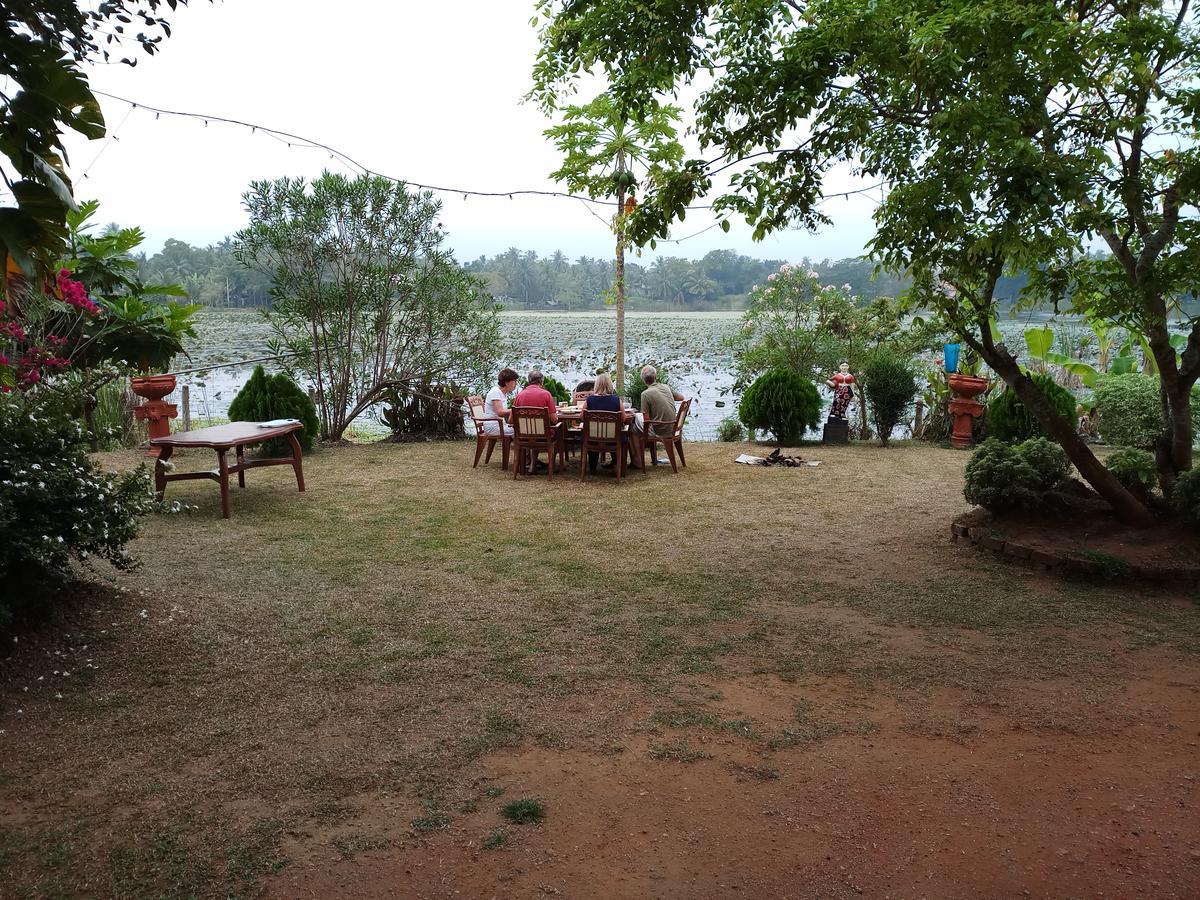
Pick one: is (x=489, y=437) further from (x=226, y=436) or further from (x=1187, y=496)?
(x=1187, y=496)

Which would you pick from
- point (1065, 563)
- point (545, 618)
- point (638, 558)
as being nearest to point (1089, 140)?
point (1065, 563)

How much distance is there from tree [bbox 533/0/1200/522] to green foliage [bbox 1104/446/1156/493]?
6.3 inches

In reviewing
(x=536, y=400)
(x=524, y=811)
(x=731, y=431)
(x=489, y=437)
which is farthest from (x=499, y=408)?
(x=524, y=811)

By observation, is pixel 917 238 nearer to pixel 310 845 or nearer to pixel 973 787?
pixel 973 787

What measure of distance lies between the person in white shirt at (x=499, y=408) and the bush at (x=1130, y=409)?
21.8ft

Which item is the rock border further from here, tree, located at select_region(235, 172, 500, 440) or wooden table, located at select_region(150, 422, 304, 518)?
tree, located at select_region(235, 172, 500, 440)

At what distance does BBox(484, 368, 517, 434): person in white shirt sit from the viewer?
9.14 m

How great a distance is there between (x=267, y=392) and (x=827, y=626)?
7.15 meters

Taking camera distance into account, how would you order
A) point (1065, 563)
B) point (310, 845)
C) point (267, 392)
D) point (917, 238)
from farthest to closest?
point (267, 392) → point (1065, 563) → point (917, 238) → point (310, 845)

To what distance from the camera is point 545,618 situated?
15.4ft

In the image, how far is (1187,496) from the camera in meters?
5.46

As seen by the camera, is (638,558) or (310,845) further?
(638,558)

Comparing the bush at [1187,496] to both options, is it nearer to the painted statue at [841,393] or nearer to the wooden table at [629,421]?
the wooden table at [629,421]

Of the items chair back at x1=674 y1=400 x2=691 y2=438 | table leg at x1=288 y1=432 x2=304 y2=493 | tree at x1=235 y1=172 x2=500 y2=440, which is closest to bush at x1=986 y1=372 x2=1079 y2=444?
chair back at x1=674 y1=400 x2=691 y2=438
